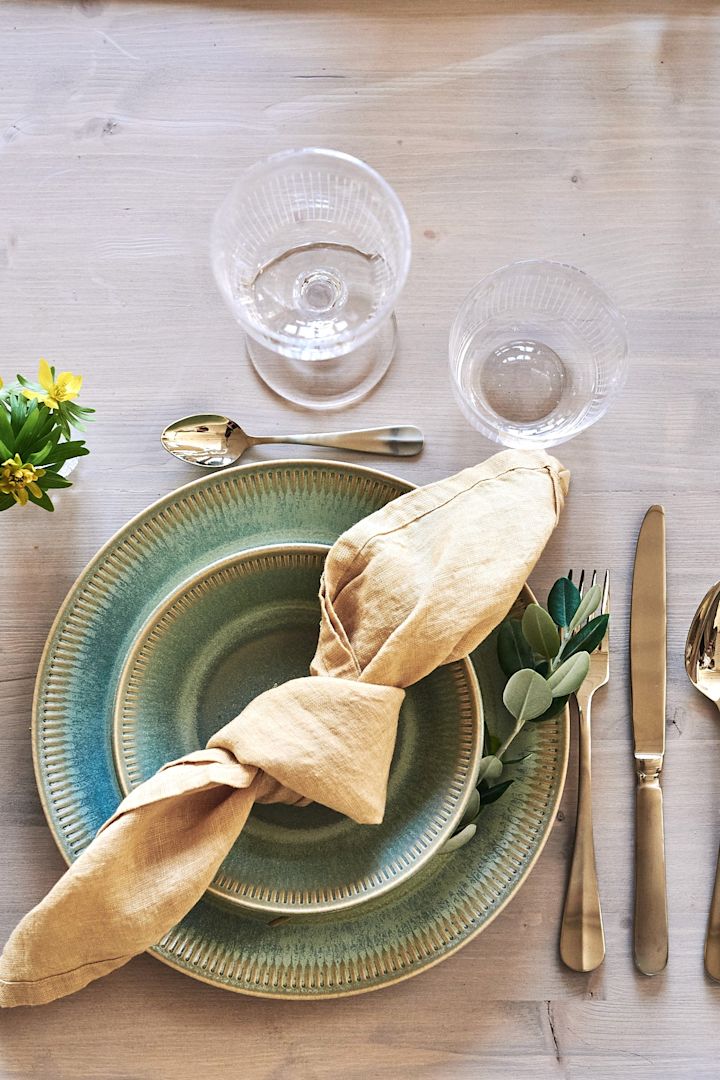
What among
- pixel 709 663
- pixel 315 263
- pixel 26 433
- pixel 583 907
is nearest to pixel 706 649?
pixel 709 663

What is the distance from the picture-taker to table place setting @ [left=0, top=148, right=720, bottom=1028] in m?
0.60

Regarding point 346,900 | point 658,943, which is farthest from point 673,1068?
point 346,900

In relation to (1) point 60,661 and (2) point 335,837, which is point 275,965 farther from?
(1) point 60,661

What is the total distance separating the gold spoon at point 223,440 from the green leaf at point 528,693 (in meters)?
0.21

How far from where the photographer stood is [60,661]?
68 cm

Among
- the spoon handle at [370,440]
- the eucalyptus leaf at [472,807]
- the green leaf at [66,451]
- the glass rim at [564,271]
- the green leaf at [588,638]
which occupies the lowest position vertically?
the eucalyptus leaf at [472,807]

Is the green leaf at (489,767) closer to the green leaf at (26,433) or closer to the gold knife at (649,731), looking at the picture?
the gold knife at (649,731)

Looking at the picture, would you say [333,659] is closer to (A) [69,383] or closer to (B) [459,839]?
(B) [459,839]

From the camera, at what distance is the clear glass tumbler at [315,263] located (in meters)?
0.72

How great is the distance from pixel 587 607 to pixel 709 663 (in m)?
0.13

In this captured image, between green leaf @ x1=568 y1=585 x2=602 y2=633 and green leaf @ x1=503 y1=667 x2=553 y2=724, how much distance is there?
6cm

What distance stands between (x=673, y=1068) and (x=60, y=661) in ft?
1.91

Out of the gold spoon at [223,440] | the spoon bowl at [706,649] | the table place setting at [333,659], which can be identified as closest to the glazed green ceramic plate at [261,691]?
the table place setting at [333,659]

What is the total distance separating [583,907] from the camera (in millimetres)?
Result: 715
